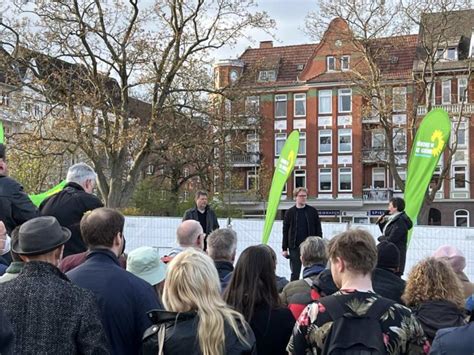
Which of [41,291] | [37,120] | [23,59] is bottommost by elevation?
[41,291]

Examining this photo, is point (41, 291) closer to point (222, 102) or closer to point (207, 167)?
point (222, 102)

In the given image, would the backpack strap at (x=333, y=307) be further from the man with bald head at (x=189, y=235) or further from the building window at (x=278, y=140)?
the building window at (x=278, y=140)

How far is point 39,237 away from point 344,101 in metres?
48.2

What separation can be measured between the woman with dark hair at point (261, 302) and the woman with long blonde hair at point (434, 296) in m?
0.78

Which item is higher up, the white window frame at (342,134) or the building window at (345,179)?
the white window frame at (342,134)

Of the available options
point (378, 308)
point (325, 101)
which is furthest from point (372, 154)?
point (378, 308)

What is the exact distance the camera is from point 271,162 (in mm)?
51938

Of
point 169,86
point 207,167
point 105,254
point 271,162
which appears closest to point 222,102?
point 169,86

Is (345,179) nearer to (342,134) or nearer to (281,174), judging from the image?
(342,134)

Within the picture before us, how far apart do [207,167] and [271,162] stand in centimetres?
1467

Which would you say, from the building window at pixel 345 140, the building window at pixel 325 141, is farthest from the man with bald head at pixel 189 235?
the building window at pixel 325 141

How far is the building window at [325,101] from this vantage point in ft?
167

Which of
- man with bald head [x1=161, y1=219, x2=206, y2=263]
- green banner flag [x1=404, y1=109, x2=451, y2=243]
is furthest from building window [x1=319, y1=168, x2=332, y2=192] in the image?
man with bald head [x1=161, y1=219, x2=206, y2=263]

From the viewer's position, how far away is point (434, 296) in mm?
4012
